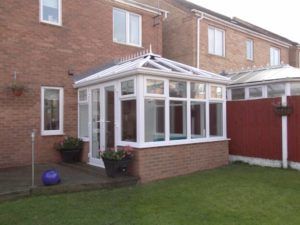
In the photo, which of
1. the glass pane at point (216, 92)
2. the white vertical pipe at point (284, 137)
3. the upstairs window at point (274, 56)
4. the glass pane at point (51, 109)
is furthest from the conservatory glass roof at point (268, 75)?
the upstairs window at point (274, 56)

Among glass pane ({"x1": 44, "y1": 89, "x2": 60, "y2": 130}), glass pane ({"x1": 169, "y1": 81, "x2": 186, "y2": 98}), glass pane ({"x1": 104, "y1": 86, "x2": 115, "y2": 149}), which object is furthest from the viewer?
glass pane ({"x1": 44, "y1": 89, "x2": 60, "y2": 130})

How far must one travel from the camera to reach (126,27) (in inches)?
509

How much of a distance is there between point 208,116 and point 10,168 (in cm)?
609

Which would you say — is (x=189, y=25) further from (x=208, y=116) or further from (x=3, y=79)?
(x=3, y=79)

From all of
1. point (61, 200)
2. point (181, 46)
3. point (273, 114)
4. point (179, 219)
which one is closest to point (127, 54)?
point (181, 46)

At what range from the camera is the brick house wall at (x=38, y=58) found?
9617mm

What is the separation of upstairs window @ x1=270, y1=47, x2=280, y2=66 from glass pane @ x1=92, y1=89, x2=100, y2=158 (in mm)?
14045

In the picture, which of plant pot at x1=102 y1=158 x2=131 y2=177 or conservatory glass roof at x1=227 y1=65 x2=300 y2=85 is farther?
conservatory glass roof at x1=227 y1=65 x2=300 y2=85

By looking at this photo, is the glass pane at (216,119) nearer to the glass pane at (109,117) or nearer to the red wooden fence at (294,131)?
the red wooden fence at (294,131)

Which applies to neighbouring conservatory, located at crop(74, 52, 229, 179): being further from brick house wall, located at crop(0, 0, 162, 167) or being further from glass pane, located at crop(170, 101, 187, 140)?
brick house wall, located at crop(0, 0, 162, 167)

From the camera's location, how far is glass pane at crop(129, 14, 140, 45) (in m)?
13.1

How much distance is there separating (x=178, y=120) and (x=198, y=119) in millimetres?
925

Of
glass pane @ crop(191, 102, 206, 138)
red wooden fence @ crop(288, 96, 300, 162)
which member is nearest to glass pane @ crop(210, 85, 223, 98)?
glass pane @ crop(191, 102, 206, 138)

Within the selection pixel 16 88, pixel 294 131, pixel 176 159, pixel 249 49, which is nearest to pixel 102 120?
pixel 176 159
